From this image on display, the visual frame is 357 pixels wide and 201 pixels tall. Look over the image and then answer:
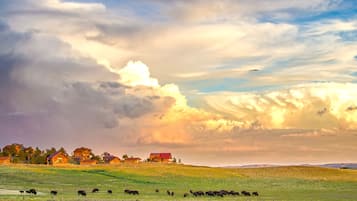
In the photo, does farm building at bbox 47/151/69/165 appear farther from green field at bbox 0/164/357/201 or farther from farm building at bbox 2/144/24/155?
green field at bbox 0/164/357/201

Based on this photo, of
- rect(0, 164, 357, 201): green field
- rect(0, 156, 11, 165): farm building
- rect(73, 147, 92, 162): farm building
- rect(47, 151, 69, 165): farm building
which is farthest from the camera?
rect(73, 147, 92, 162): farm building

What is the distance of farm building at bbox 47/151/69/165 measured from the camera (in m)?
174

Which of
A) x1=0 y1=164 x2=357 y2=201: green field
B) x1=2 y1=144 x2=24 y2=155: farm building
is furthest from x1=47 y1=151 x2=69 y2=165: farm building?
x1=0 y1=164 x2=357 y2=201: green field

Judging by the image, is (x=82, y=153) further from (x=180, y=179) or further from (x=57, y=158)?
(x=180, y=179)

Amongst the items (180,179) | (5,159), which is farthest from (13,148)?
(180,179)

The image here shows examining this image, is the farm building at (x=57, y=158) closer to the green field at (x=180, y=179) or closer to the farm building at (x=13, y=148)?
the farm building at (x=13, y=148)

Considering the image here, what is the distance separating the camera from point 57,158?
175750mm

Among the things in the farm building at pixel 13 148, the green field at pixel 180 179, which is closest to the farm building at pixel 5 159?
the farm building at pixel 13 148

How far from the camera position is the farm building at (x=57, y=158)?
571ft

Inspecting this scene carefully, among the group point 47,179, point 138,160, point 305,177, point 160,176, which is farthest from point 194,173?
point 138,160

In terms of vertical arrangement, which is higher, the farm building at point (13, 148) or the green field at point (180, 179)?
the farm building at point (13, 148)

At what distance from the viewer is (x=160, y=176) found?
133m

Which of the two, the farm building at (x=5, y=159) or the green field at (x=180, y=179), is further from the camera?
the farm building at (x=5, y=159)

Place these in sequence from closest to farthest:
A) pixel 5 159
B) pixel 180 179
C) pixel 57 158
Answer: pixel 180 179 < pixel 5 159 < pixel 57 158
